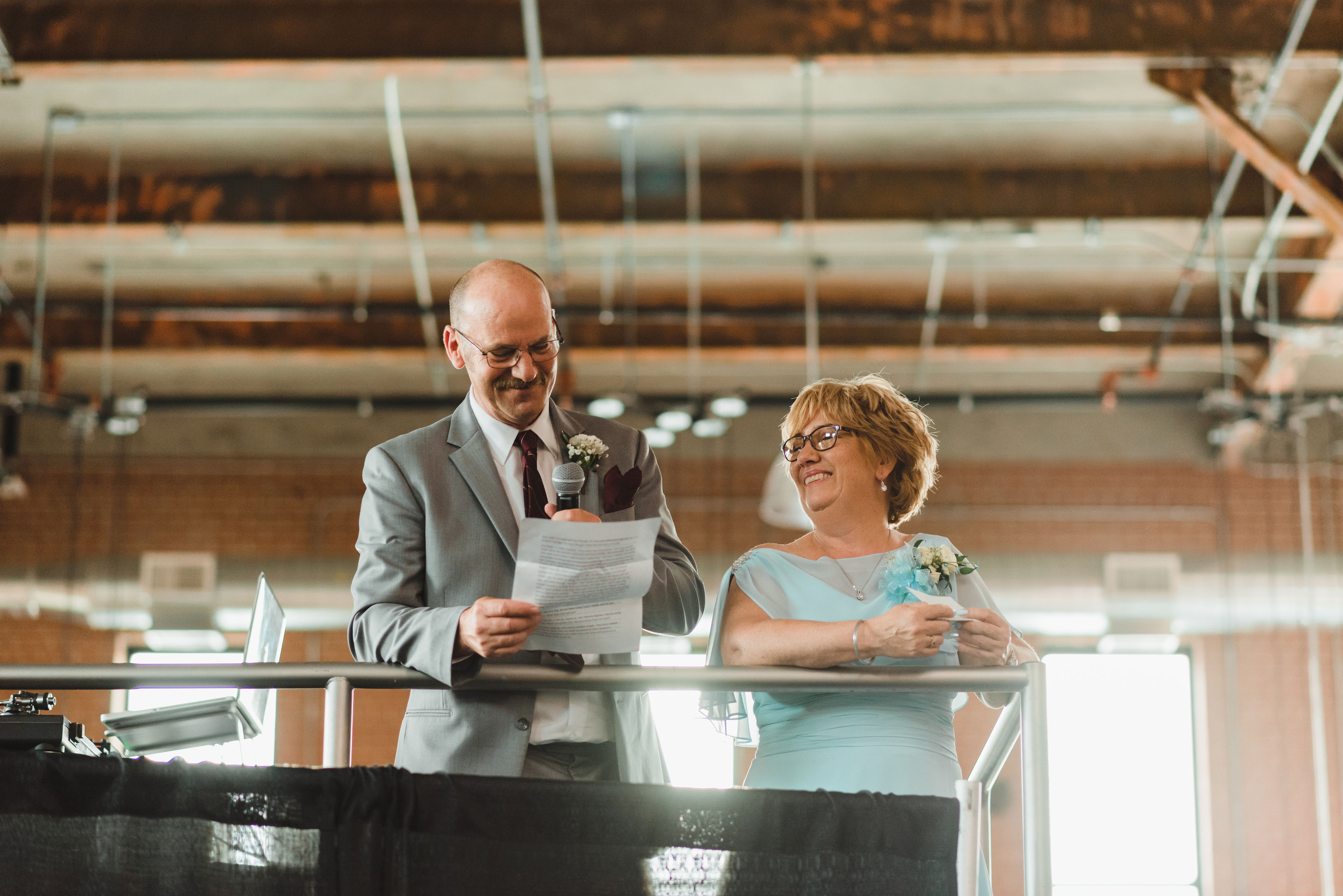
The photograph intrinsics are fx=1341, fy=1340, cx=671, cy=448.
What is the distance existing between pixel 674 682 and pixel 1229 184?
603 centimetres

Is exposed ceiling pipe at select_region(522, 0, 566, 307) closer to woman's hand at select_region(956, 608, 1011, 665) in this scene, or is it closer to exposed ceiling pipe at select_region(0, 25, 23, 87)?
exposed ceiling pipe at select_region(0, 25, 23, 87)

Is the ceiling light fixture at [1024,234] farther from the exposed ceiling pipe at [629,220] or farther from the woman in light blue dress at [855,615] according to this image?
the woman in light blue dress at [855,615]

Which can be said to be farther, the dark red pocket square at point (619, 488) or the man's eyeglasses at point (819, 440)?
the man's eyeglasses at point (819, 440)

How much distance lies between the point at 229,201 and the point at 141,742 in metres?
5.75

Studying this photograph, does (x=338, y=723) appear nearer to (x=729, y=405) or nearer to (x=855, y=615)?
(x=855, y=615)

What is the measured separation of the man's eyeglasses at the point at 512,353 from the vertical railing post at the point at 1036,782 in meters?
0.89

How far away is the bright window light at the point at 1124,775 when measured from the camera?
9.65m

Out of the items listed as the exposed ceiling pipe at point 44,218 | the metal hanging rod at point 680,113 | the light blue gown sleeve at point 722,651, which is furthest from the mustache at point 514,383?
the exposed ceiling pipe at point 44,218

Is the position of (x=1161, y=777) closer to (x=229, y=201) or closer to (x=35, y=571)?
(x=229, y=201)

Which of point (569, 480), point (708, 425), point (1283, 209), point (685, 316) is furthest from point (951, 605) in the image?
point (685, 316)

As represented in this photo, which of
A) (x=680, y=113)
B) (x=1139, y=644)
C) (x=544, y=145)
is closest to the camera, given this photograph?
(x=544, y=145)

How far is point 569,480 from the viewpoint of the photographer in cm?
186

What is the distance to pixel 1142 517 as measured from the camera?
33.0 ft

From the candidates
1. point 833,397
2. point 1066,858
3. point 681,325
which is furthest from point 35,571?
point 833,397
